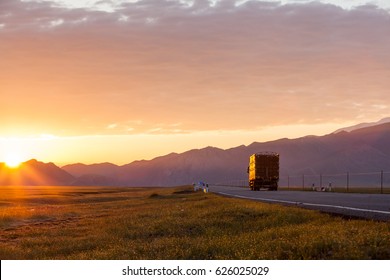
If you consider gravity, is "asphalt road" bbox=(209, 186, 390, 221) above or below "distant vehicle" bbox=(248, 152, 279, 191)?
below

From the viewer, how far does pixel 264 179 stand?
68875mm

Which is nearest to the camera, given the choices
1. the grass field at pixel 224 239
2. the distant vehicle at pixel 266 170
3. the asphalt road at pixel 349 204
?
the grass field at pixel 224 239

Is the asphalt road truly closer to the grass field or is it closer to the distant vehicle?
the grass field

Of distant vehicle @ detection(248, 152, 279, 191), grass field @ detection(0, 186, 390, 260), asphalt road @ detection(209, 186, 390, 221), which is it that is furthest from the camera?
distant vehicle @ detection(248, 152, 279, 191)

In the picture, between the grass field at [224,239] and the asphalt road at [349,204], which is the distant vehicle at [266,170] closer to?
the asphalt road at [349,204]

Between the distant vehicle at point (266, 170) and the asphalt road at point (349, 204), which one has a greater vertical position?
the distant vehicle at point (266, 170)

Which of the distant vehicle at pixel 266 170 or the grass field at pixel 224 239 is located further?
the distant vehicle at pixel 266 170

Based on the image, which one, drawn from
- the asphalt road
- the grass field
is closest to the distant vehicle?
the asphalt road

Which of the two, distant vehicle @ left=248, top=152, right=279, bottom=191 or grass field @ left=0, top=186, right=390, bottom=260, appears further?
distant vehicle @ left=248, top=152, right=279, bottom=191

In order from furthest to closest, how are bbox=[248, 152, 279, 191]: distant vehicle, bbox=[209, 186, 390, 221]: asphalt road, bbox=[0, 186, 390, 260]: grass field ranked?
bbox=[248, 152, 279, 191]: distant vehicle
bbox=[209, 186, 390, 221]: asphalt road
bbox=[0, 186, 390, 260]: grass field

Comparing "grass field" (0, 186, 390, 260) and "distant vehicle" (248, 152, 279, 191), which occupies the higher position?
"distant vehicle" (248, 152, 279, 191)

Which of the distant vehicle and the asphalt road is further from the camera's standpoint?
the distant vehicle

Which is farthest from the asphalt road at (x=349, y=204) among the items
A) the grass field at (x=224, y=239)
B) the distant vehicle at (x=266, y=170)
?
the distant vehicle at (x=266, y=170)
